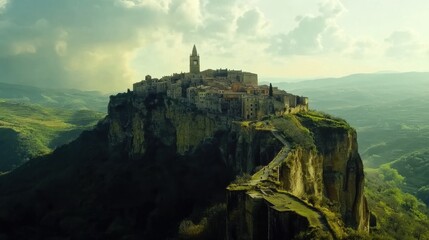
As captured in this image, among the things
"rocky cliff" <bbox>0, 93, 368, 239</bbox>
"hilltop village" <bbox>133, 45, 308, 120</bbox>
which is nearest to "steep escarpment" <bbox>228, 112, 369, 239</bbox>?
"rocky cliff" <bbox>0, 93, 368, 239</bbox>

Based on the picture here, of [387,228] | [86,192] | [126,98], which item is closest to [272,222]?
[387,228]

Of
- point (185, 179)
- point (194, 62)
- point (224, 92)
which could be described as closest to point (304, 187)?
point (185, 179)

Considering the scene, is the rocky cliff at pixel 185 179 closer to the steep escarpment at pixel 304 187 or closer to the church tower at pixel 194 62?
the steep escarpment at pixel 304 187

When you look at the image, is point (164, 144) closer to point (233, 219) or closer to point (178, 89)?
point (178, 89)

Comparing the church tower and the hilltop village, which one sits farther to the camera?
the church tower

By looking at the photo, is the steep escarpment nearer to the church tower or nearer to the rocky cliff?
the rocky cliff

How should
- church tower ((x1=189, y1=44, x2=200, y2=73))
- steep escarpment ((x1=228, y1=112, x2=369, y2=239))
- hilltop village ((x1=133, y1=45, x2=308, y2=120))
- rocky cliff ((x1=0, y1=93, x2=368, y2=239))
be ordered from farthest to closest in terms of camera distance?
1. church tower ((x1=189, y1=44, x2=200, y2=73))
2. hilltop village ((x1=133, y1=45, x2=308, y2=120))
3. rocky cliff ((x1=0, y1=93, x2=368, y2=239))
4. steep escarpment ((x1=228, y1=112, x2=369, y2=239))

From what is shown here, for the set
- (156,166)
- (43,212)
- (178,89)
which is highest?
(178,89)
